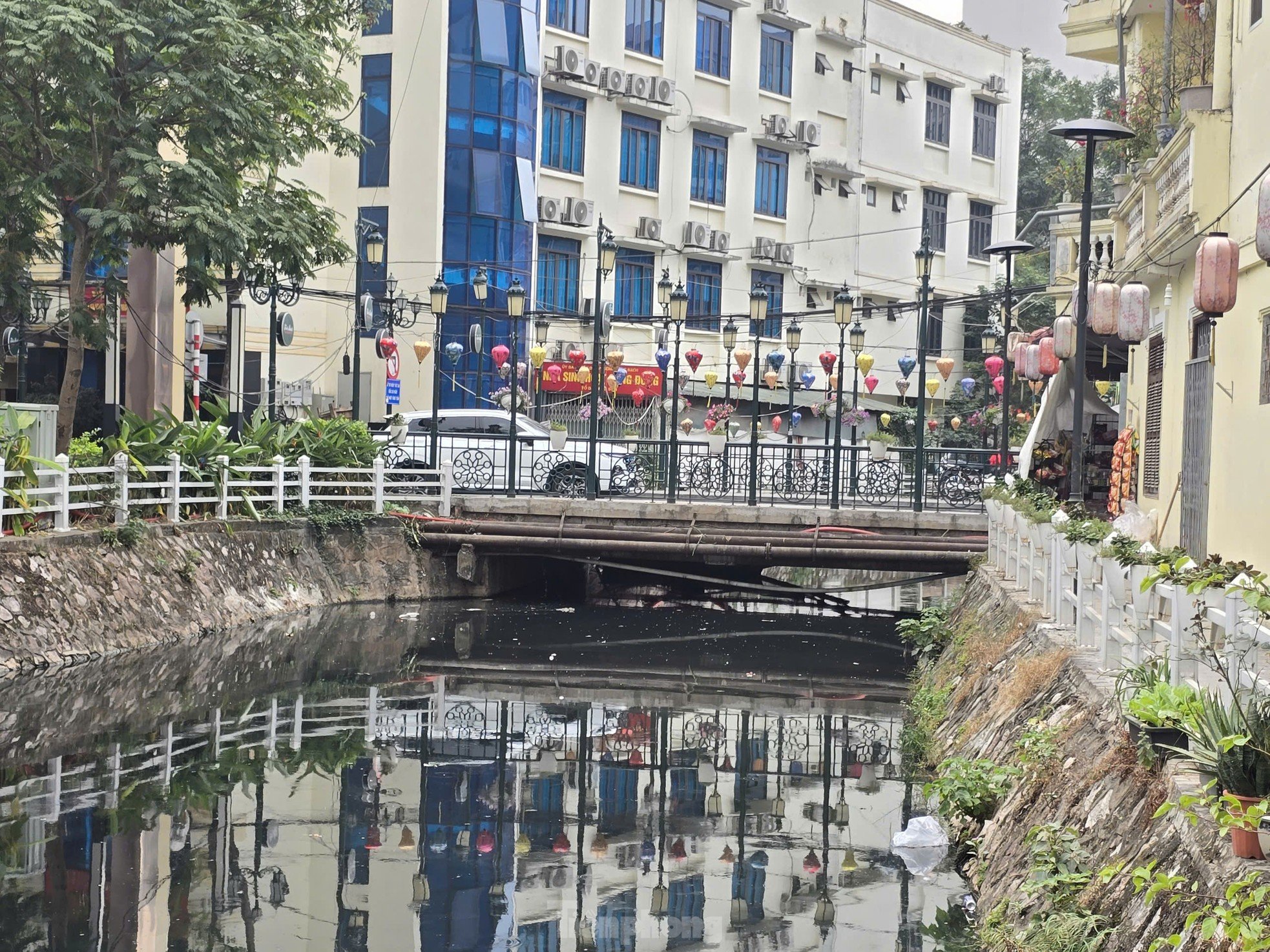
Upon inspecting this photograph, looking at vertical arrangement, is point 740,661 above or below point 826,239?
below

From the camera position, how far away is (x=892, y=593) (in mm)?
28469

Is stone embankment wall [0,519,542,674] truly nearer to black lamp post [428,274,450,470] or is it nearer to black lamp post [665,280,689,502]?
black lamp post [428,274,450,470]

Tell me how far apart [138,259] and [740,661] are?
10.4 m

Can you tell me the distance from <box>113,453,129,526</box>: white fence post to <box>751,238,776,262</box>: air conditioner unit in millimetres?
26300

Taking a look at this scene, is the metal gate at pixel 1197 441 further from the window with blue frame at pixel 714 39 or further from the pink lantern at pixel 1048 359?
the window with blue frame at pixel 714 39

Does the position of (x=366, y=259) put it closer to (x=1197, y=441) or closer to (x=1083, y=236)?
(x=1083, y=236)

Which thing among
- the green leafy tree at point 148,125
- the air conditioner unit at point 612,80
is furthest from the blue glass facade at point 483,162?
the green leafy tree at point 148,125

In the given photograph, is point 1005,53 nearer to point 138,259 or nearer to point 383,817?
point 138,259

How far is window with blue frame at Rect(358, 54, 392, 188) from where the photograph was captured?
35.0 m

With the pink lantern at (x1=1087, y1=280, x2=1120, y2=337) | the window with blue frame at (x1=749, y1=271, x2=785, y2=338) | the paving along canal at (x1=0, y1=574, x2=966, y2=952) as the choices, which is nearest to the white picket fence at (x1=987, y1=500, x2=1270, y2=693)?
the paving along canal at (x1=0, y1=574, x2=966, y2=952)

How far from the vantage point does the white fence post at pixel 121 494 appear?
17422 mm

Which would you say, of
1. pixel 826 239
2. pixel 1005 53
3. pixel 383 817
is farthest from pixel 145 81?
pixel 1005 53

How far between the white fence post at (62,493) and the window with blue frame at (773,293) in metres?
27.4

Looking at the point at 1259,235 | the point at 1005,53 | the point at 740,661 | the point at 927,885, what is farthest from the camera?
the point at 1005,53
